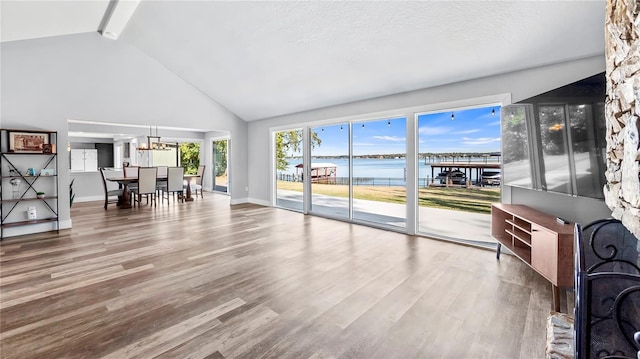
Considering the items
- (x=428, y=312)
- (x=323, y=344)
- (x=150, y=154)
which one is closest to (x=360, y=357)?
(x=323, y=344)

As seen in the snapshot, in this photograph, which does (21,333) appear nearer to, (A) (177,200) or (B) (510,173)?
(B) (510,173)

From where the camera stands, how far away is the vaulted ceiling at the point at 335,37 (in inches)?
111

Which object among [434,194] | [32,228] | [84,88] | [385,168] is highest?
[84,88]

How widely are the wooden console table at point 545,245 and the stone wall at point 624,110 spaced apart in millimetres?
1296

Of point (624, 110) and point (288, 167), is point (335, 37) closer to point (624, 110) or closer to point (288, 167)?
point (624, 110)

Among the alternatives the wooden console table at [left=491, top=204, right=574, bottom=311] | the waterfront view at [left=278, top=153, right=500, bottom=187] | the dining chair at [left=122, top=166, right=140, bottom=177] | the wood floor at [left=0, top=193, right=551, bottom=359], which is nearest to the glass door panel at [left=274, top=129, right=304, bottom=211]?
the waterfront view at [left=278, top=153, right=500, bottom=187]

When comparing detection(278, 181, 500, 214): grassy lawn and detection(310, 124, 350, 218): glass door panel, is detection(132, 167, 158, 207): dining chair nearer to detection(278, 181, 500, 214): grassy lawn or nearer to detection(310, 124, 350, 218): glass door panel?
detection(278, 181, 500, 214): grassy lawn

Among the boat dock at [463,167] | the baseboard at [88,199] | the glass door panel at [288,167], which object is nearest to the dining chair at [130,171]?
the baseboard at [88,199]

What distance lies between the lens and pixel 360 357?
1.75 meters

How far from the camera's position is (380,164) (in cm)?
579

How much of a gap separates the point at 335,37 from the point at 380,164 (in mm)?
2768

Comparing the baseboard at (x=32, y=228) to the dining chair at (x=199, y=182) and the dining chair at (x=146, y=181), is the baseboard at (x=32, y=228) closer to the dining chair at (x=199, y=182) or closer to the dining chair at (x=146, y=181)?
the dining chair at (x=146, y=181)

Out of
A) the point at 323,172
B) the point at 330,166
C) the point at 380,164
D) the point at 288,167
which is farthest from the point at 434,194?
the point at 288,167

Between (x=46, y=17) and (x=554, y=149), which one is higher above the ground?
(x=46, y=17)
